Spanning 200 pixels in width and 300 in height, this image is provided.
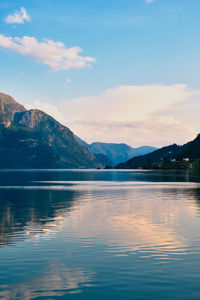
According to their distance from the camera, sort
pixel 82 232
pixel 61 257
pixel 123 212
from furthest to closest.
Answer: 1. pixel 123 212
2. pixel 82 232
3. pixel 61 257

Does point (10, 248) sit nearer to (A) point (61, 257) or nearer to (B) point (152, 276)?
(A) point (61, 257)

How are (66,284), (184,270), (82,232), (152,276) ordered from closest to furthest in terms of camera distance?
(66,284) → (152,276) → (184,270) → (82,232)

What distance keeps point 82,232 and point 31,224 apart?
9.76 meters

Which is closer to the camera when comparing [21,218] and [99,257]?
[99,257]

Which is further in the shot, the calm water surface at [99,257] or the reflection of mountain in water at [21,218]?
the reflection of mountain in water at [21,218]

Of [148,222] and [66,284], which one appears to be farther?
[148,222]

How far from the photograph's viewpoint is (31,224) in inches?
1946

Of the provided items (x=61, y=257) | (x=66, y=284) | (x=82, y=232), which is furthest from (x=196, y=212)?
(x=66, y=284)

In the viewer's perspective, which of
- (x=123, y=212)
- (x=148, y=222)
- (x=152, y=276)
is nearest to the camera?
(x=152, y=276)

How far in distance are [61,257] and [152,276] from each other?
30.1ft

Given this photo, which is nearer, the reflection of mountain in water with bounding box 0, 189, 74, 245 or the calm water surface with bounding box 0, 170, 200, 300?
the calm water surface with bounding box 0, 170, 200, 300

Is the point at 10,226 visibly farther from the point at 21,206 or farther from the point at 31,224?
the point at 21,206

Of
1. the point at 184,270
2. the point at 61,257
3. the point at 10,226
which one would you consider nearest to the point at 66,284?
the point at 61,257

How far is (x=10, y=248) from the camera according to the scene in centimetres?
3431
